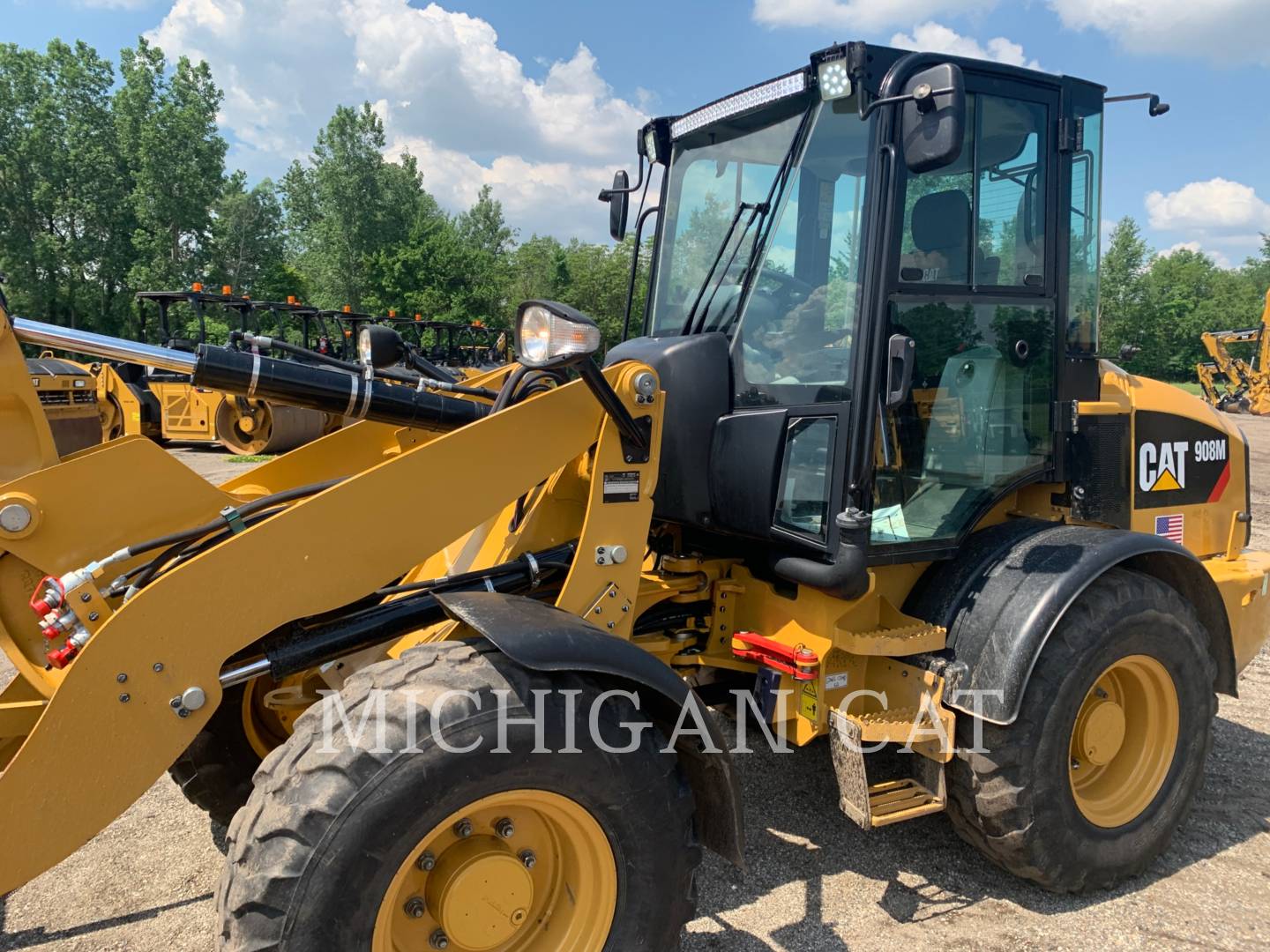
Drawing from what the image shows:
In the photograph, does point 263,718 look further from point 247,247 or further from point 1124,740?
point 247,247

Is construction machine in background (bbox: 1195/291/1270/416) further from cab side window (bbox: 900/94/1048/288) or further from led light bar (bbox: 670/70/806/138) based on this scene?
led light bar (bbox: 670/70/806/138)

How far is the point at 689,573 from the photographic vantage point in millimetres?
3496

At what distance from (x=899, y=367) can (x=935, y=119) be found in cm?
75

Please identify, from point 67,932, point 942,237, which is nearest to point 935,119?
point 942,237

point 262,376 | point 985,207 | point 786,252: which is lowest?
point 262,376

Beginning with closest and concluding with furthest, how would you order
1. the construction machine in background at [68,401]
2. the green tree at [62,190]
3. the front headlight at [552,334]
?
the front headlight at [552,334], the construction machine in background at [68,401], the green tree at [62,190]

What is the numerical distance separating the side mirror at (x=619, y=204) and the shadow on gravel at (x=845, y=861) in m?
2.60

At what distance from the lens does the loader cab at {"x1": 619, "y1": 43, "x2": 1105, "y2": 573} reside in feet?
9.79

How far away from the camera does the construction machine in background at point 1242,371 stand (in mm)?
27183

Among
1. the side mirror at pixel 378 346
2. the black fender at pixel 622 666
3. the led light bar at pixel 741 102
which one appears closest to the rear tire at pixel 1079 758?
the black fender at pixel 622 666

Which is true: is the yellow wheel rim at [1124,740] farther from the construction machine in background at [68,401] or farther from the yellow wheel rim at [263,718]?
the construction machine in background at [68,401]

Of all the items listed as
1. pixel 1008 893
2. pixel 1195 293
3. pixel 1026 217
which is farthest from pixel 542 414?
pixel 1195 293

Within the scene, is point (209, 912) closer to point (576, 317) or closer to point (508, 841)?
point (508, 841)

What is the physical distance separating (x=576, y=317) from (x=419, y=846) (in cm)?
144
